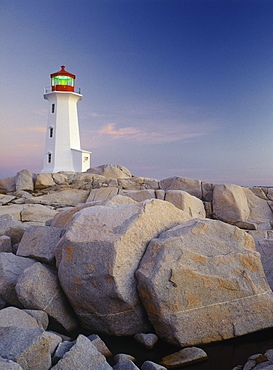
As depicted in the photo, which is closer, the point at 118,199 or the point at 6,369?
the point at 6,369

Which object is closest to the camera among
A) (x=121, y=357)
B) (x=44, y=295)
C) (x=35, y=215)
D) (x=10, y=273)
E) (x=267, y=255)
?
(x=121, y=357)

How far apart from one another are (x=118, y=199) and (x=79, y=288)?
2.48 m

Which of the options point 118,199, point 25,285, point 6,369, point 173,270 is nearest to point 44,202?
point 118,199

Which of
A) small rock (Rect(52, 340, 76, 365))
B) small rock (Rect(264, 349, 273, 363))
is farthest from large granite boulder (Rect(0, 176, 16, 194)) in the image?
small rock (Rect(264, 349, 273, 363))

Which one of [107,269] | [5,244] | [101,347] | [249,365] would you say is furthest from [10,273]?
[249,365]

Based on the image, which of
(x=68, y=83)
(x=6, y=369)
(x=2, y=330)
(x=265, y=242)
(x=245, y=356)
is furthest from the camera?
(x=68, y=83)

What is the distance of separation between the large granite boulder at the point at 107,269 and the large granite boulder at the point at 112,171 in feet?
60.6

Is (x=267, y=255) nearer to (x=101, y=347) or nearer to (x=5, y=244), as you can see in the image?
(x=101, y=347)

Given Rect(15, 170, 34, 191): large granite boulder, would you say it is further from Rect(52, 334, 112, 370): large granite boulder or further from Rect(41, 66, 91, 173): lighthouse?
Rect(52, 334, 112, 370): large granite boulder

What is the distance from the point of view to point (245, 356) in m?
4.79

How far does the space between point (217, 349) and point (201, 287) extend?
3.01 ft

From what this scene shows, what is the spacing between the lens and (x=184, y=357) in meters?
4.62

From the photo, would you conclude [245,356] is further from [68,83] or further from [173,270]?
[68,83]

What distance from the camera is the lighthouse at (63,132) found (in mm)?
28703
